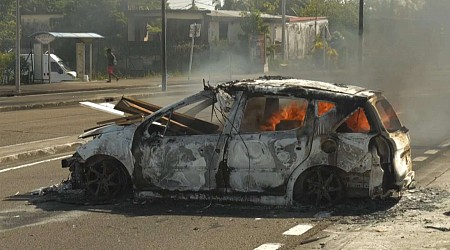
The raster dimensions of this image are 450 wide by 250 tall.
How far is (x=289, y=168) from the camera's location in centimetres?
940

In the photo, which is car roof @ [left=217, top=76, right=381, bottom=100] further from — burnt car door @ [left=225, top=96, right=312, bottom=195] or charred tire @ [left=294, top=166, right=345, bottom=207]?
charred tire @ [left=294, top=166, right=345, bottom=207]

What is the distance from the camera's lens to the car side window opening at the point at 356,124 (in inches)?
373

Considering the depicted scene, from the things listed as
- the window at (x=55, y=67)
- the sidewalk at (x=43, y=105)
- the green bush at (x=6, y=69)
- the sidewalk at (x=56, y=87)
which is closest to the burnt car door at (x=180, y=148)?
the sidewalk at (x=43, y=105)

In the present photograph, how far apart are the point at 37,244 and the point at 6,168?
17.5ft

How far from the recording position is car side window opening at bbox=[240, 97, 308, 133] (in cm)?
968

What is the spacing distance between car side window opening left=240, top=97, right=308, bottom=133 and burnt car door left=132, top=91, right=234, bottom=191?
0.31 metres

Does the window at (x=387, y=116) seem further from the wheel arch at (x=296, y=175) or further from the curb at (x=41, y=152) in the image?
the curb at (x=41, y=152)

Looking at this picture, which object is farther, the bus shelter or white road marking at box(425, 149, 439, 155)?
the bus shelter

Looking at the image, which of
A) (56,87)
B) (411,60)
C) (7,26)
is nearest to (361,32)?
(411,60)

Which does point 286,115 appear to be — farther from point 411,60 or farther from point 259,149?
point 411,60

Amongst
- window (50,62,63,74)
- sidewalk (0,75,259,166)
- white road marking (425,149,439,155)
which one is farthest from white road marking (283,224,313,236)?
window (50,62,63,74)

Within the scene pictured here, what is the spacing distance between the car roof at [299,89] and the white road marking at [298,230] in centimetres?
173

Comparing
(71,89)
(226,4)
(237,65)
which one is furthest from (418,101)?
(226,4)

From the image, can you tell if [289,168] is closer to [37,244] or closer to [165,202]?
[165,202]
